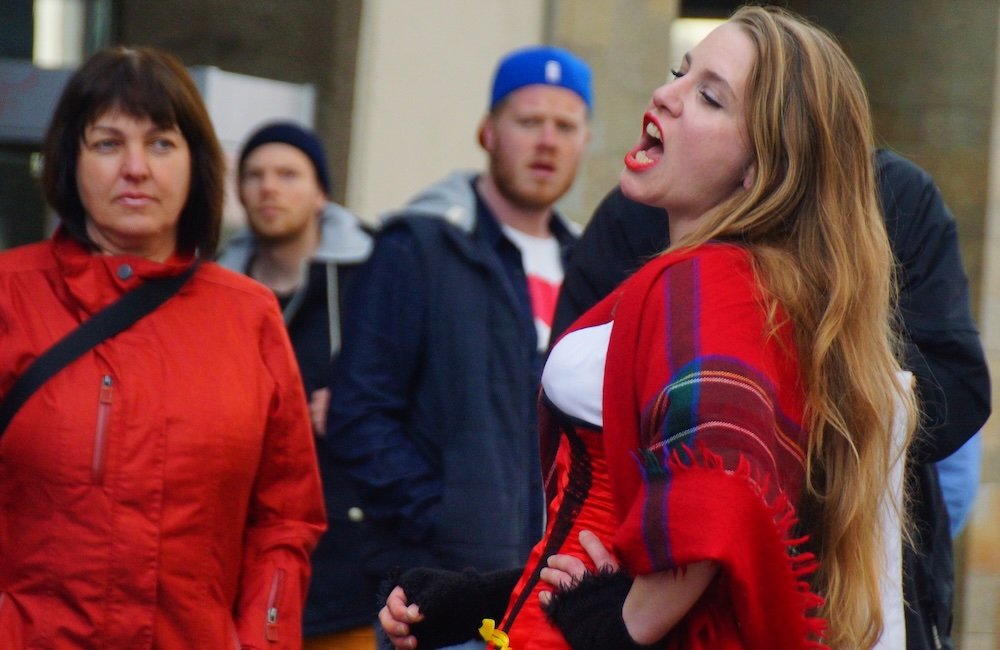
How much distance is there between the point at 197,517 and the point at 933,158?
17.2ft

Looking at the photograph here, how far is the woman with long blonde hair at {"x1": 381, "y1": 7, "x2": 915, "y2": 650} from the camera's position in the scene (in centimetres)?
198

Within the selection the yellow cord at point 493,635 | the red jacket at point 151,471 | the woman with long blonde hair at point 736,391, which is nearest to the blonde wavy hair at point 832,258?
the woman with long blonde hair at point 736,391

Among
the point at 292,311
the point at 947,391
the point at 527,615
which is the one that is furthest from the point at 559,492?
the point at 292,311

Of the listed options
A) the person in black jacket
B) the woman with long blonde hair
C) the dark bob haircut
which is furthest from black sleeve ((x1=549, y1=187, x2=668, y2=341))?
the dark bob haircut

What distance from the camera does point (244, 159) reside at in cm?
526

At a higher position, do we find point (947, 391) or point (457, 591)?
point (947, 391)

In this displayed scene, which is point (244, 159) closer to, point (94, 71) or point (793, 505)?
point (94, 71)

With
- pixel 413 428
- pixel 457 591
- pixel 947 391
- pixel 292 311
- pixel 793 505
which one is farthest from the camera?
pixel 292 311

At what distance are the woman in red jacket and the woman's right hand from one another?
2.35ft

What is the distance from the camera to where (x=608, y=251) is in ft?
10.6

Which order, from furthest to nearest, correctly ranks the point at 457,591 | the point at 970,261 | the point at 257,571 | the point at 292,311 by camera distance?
1. the point at 970,261
2. the point at 292,311
3. the point at 257,571
4. the point at 457,591

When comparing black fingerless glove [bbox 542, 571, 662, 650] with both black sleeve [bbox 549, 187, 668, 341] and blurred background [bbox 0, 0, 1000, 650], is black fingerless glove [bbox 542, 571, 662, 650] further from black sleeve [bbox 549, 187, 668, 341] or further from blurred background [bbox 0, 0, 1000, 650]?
blurred background [bbox 0, 0, 1000, 650]

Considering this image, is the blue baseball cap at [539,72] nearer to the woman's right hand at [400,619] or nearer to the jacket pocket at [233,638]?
the jacket pocket at [233,638]

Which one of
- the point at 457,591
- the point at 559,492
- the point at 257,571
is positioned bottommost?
the point at 257,571
